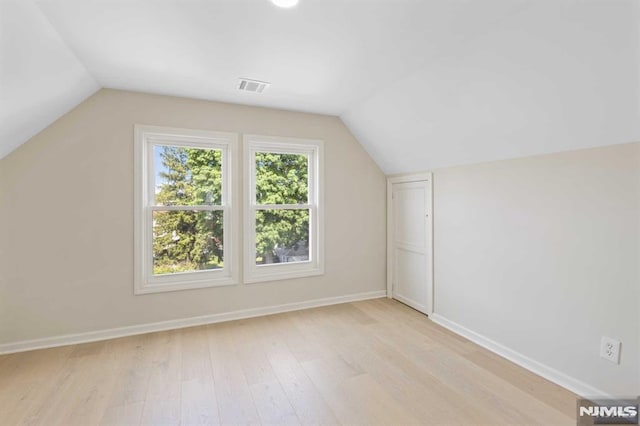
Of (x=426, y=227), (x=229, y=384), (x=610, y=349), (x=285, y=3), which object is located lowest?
(x=229, y=384)

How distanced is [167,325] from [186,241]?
2.81 feet

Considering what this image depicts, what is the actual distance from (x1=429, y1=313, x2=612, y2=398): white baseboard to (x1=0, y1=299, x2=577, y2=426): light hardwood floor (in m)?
0.07

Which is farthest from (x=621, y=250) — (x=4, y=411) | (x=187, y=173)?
(x=4, y=411)

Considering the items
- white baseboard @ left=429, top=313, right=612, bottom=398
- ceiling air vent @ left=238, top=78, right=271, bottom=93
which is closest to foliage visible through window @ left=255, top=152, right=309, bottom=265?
ceiling air vent @ left=238, top=78, right=271, bottom=93

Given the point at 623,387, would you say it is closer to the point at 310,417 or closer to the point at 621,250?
the point at 621,250

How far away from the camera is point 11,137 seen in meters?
2.37

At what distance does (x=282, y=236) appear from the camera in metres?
3.62

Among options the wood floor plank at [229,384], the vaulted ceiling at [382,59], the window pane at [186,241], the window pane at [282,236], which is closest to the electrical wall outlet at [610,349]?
the vaulted ceiling at [382,59]

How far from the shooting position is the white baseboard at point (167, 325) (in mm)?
2619

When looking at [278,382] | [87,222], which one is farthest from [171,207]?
[278,382]

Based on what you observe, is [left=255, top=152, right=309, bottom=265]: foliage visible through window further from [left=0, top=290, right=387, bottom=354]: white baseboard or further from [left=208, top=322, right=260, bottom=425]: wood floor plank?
[left=208, top=322, right=260, bottom=425]: wood floor plank

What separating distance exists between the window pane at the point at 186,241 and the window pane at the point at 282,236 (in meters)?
0.45

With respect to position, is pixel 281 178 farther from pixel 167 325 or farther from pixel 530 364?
pixel 530 364

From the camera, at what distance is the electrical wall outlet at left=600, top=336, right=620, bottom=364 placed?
6.05 ft
